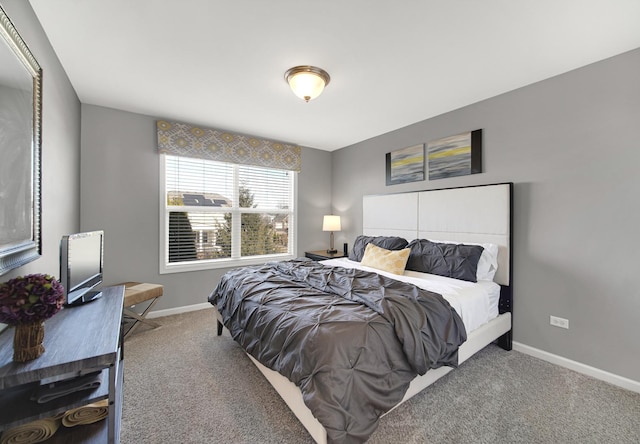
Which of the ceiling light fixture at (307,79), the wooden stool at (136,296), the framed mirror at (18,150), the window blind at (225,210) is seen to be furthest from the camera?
the window blind at (225,210)

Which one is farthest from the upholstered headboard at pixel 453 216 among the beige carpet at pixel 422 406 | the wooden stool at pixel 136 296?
the wooden stool at pixel 136 296

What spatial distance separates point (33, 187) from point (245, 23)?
1.64m

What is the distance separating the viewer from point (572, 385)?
2.09m

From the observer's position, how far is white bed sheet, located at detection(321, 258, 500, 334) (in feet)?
7.04

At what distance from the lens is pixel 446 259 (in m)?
2.73

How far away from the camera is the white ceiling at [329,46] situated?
1655 mm

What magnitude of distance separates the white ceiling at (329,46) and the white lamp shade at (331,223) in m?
1.98

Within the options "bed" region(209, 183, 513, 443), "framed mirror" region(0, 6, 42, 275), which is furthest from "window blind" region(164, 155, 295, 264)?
"framed mirror" region(0, 6, 42, 275)

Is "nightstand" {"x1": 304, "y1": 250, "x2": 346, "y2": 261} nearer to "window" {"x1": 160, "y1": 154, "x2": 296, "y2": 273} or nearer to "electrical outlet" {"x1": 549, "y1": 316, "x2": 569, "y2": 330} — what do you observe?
"window" {"x1": 160, "y1": 154, "x2": 296, "y2": 273}

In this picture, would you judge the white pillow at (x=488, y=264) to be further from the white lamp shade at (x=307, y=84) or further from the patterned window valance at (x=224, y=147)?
the patterned window valance at (x=224, y=147)

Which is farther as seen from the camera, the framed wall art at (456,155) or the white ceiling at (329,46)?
the framed wall art at (456,155)

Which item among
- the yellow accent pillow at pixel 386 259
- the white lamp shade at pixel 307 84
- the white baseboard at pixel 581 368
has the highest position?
the white lamp shade at pixel 307 84

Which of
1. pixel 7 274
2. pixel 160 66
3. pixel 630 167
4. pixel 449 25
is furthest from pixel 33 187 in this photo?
pixel 630 167

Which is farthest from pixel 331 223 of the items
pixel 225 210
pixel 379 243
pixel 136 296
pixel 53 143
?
pixel 53 143
